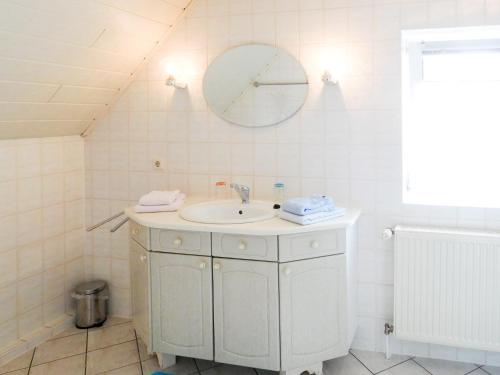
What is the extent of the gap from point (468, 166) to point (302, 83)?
38.8 inches

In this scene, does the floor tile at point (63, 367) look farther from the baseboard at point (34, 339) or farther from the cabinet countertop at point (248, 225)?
the cabinet countertop at point (248, 225)

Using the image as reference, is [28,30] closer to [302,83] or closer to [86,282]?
[302,83]

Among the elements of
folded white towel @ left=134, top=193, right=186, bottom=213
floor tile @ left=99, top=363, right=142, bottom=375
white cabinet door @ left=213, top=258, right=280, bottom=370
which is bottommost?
floor tile @ left=99, top=363, right=142, bottom=375

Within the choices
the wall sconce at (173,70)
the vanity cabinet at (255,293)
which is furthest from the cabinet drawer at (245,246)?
the wall sconce at (173,70)

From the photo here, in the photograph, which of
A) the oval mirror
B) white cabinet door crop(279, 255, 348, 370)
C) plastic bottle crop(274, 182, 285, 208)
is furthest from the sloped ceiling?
white cabinet door crop(279, 255, 348, 370)

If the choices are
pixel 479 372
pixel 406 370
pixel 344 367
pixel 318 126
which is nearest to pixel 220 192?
pixel 318 126

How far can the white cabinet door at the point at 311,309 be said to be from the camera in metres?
2.09

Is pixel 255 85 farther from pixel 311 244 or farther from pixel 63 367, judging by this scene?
pixel 63 367

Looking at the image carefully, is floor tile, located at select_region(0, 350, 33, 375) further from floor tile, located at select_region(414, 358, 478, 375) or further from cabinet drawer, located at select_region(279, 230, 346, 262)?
floor tile, located at select_region(414, 358, 478, 375)

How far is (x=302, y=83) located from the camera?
Result: 2.49 meters

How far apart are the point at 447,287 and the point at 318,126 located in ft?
3.44

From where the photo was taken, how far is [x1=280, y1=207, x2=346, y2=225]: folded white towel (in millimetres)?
2073

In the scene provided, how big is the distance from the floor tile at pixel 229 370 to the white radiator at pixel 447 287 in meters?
0.79

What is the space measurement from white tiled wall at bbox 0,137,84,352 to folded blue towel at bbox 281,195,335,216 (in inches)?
57.7
